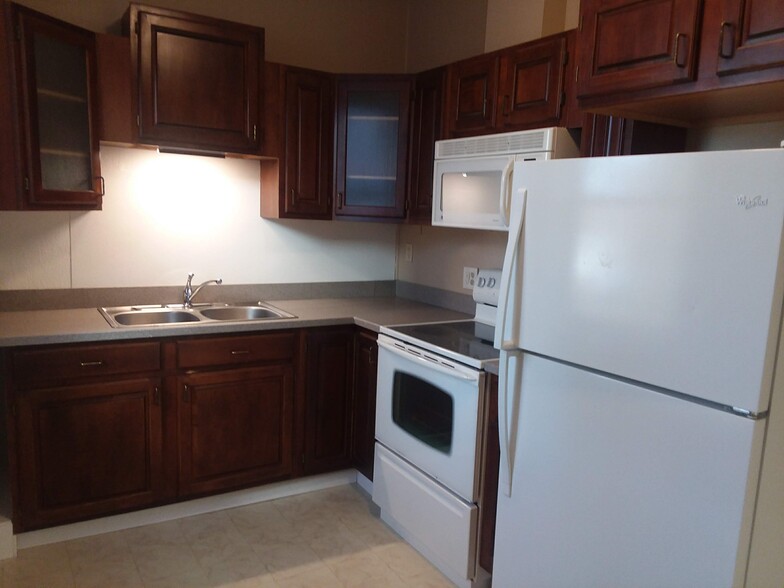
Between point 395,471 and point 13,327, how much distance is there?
1.68m

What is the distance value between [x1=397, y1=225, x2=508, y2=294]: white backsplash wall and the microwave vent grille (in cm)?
49

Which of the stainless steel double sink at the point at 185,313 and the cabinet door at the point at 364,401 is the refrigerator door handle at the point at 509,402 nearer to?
the cabinet door at the point at 364,401

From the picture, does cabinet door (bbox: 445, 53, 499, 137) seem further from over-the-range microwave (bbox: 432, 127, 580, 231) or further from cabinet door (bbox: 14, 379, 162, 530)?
cabinet door (bbox: 14, 379, 162, 530)

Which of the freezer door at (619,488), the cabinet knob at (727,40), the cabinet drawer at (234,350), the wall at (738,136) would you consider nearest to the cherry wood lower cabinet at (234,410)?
the cabinet drawer at (234,350)

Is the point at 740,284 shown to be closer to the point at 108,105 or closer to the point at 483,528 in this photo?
the point at 483,528

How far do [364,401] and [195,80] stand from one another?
5.57 ft

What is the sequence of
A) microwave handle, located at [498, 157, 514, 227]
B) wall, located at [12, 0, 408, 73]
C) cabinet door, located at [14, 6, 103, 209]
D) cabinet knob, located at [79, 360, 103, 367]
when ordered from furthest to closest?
wall, located at [12, 0, 408, 73]
cabinet knob, located at [79, 360, 103, 367]
cabinet door, located at [14, 6, 103, 209]
microwave handle, located at [498, 157, 514, 227]

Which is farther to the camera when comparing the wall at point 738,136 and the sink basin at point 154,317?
the sink basin at point 154,317

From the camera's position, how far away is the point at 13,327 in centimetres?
238

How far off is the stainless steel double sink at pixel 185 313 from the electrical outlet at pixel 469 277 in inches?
36.5

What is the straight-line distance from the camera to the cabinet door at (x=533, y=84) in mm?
2252

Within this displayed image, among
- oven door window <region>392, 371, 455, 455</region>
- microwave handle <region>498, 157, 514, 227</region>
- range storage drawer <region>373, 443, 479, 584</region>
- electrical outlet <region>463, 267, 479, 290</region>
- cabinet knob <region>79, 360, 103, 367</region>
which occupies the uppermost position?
microwave handle <region>498, 157, 514, 227</region>

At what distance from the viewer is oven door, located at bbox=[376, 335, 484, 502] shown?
219 cm

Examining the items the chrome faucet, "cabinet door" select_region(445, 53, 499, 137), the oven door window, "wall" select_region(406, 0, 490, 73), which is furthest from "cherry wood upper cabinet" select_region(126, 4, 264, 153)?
the oven door window
